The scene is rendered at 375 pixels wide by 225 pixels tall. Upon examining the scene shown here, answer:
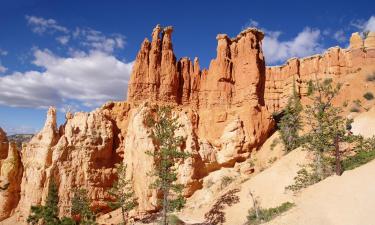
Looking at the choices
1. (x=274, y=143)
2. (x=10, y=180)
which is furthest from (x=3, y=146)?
(x=274, y=143)

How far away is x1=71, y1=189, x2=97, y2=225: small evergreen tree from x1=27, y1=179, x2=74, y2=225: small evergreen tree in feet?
5.52

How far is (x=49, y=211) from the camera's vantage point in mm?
33656

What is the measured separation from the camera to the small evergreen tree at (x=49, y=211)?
109 feet

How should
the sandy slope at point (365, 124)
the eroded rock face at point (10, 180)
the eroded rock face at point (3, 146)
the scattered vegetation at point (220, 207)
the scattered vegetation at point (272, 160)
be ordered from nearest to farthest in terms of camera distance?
the scattered vegetation at point (220, 207) → the scattered vegetation at point (272, 160) → the sandy slope at point (365, 124) → the eroded rock face at point (10, 180) → the eroded rock face at point (3, 146)

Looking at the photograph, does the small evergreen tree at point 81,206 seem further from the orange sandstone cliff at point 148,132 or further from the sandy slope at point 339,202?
the sandy slope at point 339,202

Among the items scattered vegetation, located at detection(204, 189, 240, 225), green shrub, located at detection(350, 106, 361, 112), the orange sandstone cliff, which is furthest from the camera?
green shrub, located at detection(350, 106, 361, 112)

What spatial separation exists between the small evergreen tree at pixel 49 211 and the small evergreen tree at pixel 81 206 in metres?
1.68

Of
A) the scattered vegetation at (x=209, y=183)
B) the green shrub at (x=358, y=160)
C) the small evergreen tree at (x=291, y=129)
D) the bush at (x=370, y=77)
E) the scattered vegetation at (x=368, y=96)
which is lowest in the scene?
the scattered vegetation at (x=209, y=183)

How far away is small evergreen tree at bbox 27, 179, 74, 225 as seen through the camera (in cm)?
3324

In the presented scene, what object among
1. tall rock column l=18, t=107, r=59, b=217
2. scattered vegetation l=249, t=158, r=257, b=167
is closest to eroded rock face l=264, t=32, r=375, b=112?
scattered vegetation l=249, t=158, r=257, b=167

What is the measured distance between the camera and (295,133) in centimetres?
4112

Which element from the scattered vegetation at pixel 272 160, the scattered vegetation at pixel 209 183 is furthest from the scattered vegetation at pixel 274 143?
the scattered vegetation at pixel 209 183

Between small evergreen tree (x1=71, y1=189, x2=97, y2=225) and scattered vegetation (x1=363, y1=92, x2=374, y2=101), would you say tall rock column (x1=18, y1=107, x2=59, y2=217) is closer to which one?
small evergreen tree (x1=71, y1=189, x2=97, y2=225)

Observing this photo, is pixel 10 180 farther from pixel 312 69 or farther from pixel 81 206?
pixel 312 69
